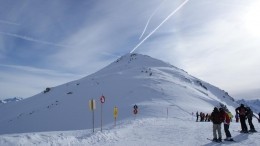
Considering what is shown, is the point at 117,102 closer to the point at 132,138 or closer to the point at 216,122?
the point at 132,138

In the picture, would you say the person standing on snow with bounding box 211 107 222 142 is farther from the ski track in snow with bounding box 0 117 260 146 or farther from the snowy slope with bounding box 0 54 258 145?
the snowy slope with bounding box 0 54 258 145

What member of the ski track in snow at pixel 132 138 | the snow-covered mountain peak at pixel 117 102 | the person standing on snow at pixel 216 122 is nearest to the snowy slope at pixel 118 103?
the snow-covered mountain peak at pixel 117 102

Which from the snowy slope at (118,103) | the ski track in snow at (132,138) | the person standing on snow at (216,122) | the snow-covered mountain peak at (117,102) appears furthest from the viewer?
the snow-covered mountain peak at (117,102)

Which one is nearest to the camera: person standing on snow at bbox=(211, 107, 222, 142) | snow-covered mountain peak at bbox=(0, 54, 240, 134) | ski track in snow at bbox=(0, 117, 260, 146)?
ski track in snow at bbox=(0, 117, 260, 146)

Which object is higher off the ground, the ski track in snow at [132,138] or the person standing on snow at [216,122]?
the person standing on snow at [216,122]

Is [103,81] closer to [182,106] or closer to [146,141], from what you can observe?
[182,106]

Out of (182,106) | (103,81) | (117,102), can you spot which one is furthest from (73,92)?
(182,106)

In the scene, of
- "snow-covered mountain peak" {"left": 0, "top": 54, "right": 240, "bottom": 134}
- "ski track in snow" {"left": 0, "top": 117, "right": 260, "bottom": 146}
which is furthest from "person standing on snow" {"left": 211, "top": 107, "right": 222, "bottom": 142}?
"snow-covered mountain peak" {"left": 0, "top": 54, "right": 240, "bottom": 134}

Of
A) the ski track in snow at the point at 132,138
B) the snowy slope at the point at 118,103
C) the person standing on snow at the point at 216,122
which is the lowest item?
the ski track in snow at the point at 132,138

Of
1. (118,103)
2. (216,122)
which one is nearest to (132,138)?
(216,122)

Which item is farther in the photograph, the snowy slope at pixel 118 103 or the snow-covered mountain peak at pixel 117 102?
the snow-covered mountain peak at pixel 117 102

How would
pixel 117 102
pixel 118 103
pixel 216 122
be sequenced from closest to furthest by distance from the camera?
pixel 216 122, pixel 118 103, pixel 117 102

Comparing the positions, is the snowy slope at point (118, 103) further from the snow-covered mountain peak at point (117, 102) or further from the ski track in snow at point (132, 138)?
the ski track in snow at point (132, 138)

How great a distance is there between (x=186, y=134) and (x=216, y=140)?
9.90 ft
